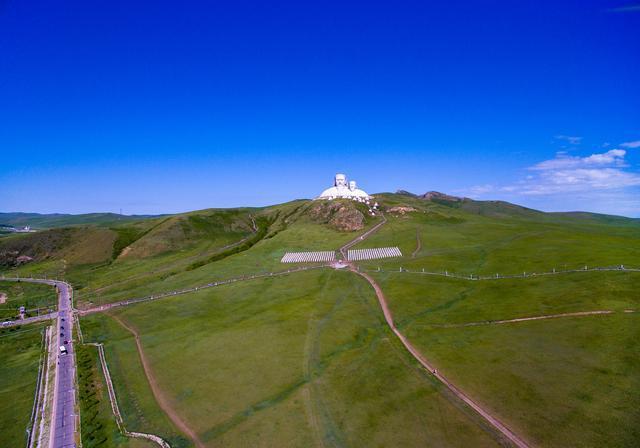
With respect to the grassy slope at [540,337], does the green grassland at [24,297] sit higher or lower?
lower

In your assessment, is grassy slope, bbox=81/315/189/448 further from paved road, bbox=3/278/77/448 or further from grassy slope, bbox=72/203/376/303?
grassy slope, bbox=72/203/376/303

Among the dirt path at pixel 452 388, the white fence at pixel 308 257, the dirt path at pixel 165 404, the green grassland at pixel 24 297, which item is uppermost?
the white fence at pixel 308 257

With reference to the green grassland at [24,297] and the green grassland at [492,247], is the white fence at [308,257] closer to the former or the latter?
the green grassland at [492,247]

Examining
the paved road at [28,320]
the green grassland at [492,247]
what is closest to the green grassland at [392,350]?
the green grassland at [492,247]

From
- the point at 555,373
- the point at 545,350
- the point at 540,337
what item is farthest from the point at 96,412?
the point at 540,337

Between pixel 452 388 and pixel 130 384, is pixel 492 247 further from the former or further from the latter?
pixel 130 384

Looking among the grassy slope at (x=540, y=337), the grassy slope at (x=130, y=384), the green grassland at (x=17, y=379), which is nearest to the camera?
the grassy slope at (x=540, y=337)

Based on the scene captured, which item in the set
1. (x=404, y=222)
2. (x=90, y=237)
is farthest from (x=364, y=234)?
(x=90, y=237)
